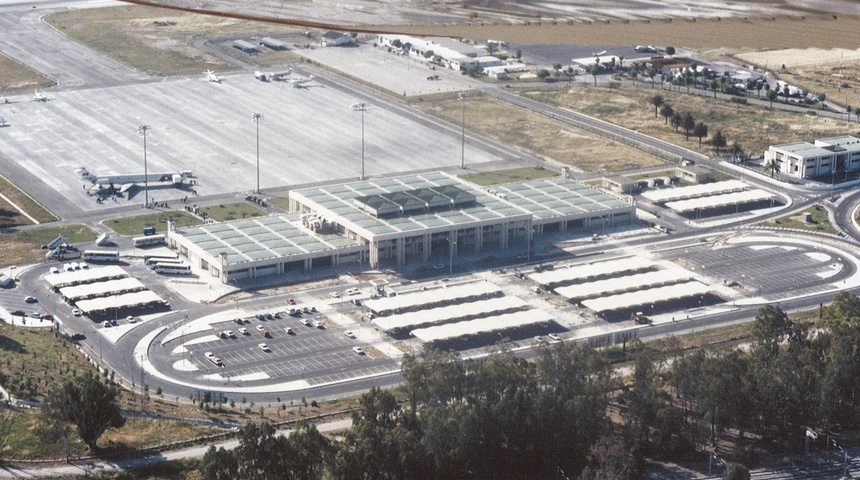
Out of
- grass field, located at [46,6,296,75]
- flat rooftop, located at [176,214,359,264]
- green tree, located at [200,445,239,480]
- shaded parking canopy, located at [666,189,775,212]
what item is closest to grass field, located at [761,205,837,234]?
shaded parking canopy, located at [666,189,775,212]

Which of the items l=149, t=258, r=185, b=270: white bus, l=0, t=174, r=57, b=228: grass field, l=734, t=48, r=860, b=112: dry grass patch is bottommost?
l=149, t=258, r=185, b=270: white bus

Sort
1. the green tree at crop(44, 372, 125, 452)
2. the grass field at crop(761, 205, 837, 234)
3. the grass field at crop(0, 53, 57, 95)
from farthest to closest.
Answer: the grass field at crop(0, 53, 57, 95) → the grass field at crop(761, 205, 837, 234) → the green tree at crop(44, 372, 125, 452)

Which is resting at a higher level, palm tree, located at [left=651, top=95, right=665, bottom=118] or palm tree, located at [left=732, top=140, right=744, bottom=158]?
palm tree, located at [left=651, top=95, right=665, bottom=118]

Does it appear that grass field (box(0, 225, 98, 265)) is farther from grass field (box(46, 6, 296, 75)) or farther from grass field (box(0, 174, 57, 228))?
grass field (box(46, 6, 296, 75))

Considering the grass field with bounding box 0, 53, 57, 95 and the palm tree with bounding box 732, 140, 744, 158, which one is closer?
the palm tree with bounding box 732, 140, 744, 158

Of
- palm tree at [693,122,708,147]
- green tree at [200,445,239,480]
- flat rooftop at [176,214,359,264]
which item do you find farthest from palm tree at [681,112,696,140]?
green tree at [200,445,239,480]

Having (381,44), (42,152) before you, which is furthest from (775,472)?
(381,44)

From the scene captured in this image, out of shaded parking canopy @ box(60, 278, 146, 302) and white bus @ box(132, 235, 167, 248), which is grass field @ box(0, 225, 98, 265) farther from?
shaded parking canopy @ box(60, 278, 146, 302)

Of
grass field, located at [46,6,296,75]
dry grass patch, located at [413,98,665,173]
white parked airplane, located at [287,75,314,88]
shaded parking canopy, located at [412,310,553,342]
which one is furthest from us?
grass field, located at [46,6,296,75]
